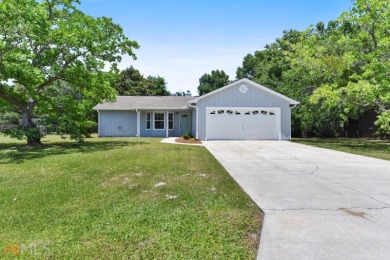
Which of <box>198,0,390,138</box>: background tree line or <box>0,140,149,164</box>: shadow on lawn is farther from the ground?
<box>198,0,390,138</box>: background tree line

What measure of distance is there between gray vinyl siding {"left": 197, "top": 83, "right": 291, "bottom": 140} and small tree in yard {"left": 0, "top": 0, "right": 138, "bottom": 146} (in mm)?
6486

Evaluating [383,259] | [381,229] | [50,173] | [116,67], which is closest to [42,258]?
[383,259]

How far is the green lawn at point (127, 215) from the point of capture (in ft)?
11.6

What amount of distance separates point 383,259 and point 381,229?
964 mm

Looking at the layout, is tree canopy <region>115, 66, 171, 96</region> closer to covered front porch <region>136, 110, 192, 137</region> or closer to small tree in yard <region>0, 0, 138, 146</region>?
covered front porch <region>136, 110, 192, 137</region>

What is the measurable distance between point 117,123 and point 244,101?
11.1m

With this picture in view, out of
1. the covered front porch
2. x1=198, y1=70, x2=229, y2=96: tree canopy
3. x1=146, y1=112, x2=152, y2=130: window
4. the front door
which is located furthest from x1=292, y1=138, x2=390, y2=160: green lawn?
x1=198, y1=70, x2=229, y2=96: tree canopy

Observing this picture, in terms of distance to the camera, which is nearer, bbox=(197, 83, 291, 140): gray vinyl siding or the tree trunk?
the tree trunk

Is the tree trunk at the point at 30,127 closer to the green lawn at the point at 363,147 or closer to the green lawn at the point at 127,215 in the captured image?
the green lawn at the point at 127,215

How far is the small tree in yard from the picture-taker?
13.3 m

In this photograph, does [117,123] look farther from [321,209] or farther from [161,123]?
[321,209]

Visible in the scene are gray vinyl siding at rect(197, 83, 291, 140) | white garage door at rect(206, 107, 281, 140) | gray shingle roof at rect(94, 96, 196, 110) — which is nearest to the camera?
gray vinyl siding at rect(197, 83, 291, 140)

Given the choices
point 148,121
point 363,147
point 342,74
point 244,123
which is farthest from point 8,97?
point 363,147

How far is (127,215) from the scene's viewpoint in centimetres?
466
